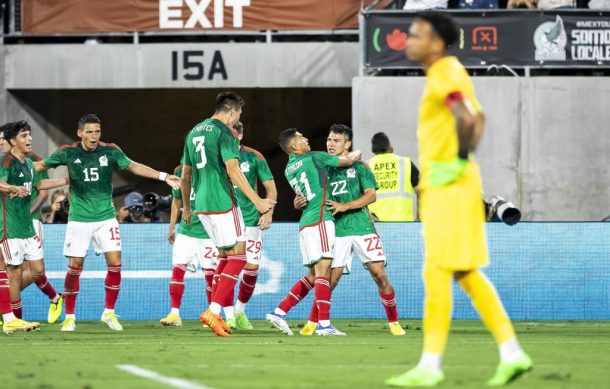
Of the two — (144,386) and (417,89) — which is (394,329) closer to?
(144,386)

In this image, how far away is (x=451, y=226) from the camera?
716 cm

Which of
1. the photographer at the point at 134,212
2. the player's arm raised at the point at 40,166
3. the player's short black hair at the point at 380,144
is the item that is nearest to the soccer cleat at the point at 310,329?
the player's arm raised at the point at 40,166

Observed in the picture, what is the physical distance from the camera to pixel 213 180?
12.5 m

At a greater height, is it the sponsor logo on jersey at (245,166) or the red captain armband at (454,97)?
the red captain armband at (454,97)

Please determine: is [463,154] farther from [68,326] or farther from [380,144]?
[380,144]

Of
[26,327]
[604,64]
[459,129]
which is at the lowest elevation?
[26,327]

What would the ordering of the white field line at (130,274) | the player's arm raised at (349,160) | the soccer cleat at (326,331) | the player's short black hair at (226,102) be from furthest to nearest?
the white field line at (130,274) < the player's arm raised at (349,160) < the soccer cleat at (326,331) < the player's short black hair at (226,102)

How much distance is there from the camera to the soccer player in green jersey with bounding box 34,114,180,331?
550 inches

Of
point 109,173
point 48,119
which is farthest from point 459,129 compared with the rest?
point 48,119

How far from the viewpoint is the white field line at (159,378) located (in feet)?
23.3

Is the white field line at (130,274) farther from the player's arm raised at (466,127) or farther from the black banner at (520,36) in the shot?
the player's arm raised at (466,127)

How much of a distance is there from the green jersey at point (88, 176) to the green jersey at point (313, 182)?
1.95 metres

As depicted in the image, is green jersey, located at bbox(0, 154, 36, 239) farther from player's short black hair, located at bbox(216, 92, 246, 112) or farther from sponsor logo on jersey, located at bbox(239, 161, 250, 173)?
player's short black hair, located at bbox(216, 92, 246, 112)

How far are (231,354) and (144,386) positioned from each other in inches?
105
